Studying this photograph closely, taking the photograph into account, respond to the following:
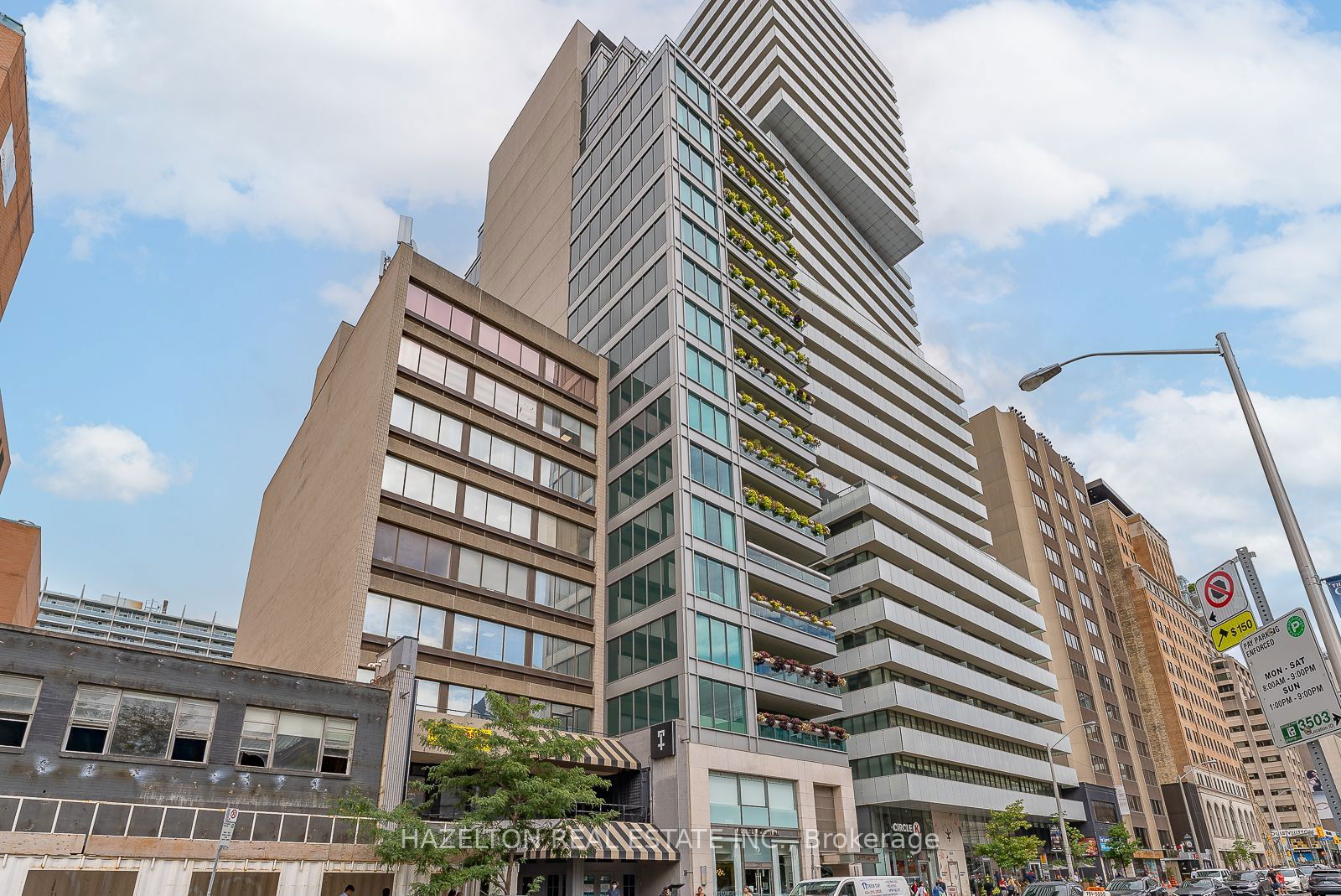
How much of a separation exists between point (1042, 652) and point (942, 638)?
18.8 meters

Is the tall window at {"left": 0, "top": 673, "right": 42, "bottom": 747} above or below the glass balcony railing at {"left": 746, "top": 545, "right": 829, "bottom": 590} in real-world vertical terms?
below

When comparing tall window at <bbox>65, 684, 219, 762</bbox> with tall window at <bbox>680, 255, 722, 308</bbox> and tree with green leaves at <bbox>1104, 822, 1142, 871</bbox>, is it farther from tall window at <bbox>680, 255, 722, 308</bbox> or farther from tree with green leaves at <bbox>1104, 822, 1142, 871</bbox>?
tree with green leaves at <bbox>1104, 822, 1142, 871</bbox>

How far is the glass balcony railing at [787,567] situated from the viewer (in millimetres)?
46188

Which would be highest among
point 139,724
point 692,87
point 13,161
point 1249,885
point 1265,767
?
point 692,87

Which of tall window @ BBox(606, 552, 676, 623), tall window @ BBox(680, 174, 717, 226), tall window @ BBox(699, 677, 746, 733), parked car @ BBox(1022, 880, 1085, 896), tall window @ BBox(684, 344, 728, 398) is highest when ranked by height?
tall window @ BBox(680, 174, 717, 226)

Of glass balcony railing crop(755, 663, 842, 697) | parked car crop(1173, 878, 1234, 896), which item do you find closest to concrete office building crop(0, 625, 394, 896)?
glass balcony railing crop(755, 663, 842, 697)

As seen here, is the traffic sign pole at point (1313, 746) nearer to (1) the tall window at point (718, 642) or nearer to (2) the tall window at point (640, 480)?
(1) the tall window at point (718, 642)

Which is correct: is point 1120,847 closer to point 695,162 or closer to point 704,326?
point 704,326

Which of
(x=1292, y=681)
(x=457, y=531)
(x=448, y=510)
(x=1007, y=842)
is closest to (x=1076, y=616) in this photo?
(x=1007, y=842)

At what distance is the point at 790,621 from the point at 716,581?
6085 mm

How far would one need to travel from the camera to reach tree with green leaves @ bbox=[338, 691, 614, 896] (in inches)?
961

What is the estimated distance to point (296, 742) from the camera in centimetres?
2800

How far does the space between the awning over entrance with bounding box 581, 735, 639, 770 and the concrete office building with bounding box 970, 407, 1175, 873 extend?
4926 cm

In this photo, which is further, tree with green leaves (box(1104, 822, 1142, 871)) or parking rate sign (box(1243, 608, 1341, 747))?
tree with green leaves (box(1104, 822, 1142, 871))
